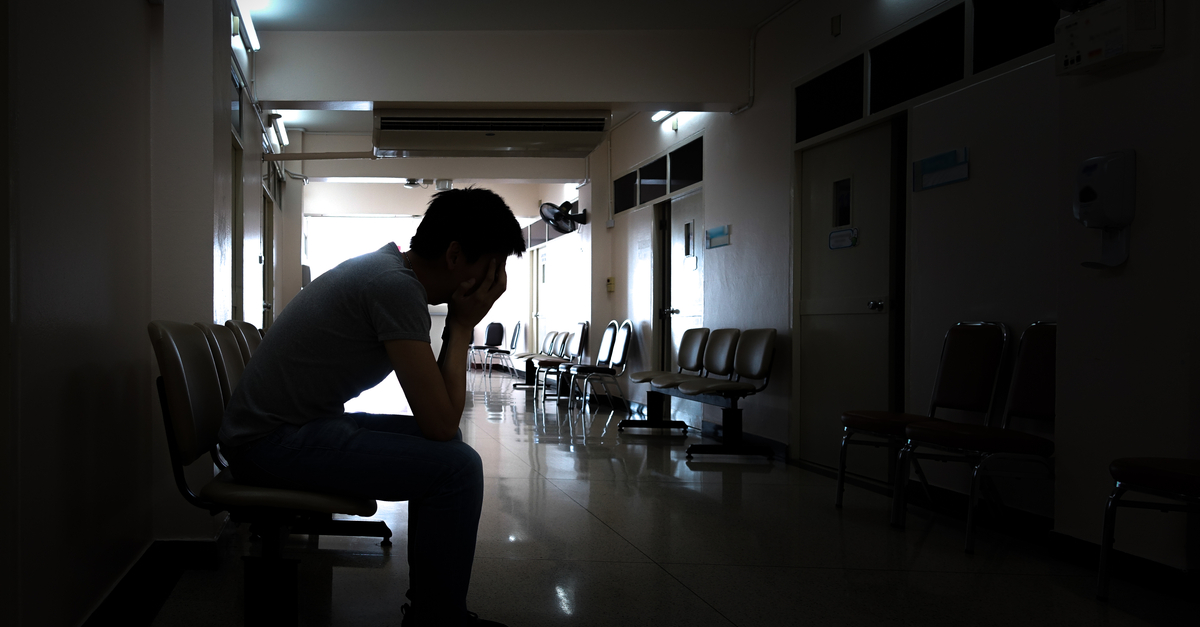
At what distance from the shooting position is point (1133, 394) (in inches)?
95.5

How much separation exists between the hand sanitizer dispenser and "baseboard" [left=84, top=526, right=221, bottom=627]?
2.97 m

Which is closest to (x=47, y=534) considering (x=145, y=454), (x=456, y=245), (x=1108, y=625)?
(x=145, y=454)

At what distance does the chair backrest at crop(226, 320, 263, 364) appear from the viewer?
2332mm

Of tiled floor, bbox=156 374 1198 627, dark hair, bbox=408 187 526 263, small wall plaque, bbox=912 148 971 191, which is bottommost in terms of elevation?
tiled floor, bbox=156 374 1198 627

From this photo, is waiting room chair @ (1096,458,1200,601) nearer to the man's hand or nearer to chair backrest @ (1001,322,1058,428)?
chair backrest @ (1001,322,1058,428)

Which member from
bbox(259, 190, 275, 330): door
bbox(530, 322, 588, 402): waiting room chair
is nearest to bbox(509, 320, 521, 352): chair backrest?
bbox(530, 322, 588, 402): waiting room chair

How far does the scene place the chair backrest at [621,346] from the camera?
7.04m

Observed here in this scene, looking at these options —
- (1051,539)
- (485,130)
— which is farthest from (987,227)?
(485,130)

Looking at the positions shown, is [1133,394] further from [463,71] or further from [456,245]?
[463,71]

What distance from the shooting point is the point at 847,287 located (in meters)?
4.34

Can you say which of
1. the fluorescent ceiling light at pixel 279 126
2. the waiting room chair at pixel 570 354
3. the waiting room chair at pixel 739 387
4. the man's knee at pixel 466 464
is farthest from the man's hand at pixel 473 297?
the waiting room chair at pixel 570 354

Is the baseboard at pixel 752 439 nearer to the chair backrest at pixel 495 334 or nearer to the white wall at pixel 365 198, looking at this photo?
the white wall at pixel 365 198

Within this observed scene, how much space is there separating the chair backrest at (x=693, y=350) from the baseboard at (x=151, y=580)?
12.6 feet

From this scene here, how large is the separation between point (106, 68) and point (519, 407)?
240 inches
